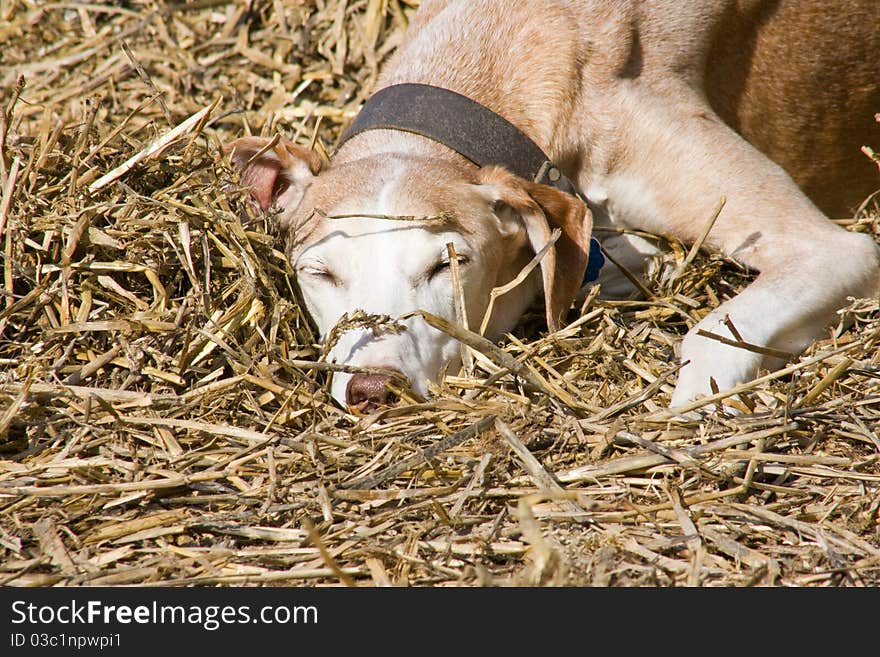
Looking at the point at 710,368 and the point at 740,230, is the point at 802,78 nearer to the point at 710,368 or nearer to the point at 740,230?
the point at 740,230

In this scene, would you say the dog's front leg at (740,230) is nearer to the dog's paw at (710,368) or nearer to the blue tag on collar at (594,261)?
the dog's paw at (710,368)

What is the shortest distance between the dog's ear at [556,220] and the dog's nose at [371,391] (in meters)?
0.67

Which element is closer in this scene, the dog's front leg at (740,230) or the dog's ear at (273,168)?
the dog's front leg at (740,230)

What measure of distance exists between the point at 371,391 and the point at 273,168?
1067mm

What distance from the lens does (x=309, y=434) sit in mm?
2686

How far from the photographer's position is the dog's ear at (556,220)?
3.25m

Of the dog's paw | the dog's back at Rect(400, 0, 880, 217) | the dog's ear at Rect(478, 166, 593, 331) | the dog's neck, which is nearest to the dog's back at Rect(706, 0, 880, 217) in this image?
the dog's back at Rect(400, 0, 880, 217)

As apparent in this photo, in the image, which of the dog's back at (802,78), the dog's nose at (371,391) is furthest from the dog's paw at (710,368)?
the dog's back at (802,78)

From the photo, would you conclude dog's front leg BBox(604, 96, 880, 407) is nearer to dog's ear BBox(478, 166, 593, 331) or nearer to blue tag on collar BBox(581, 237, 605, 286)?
blue tag on collar BBox(581, 237, 605, 286)

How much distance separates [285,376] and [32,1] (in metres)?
3.44

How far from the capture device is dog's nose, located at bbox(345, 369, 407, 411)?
9.14 ft

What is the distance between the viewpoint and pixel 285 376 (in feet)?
10.0

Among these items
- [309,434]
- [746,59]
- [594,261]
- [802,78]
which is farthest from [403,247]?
[802,78]

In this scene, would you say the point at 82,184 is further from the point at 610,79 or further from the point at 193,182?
the point at 610,79
